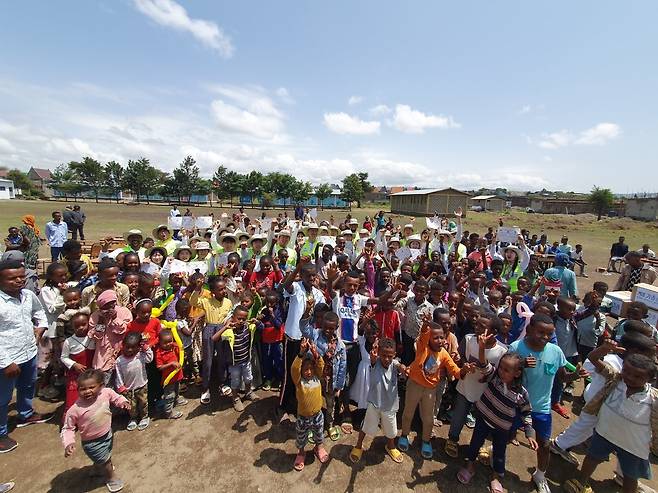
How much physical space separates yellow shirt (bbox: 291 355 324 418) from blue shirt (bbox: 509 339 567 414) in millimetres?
2148

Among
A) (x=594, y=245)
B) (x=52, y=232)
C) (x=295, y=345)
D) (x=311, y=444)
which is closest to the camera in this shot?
(x=311, y=444)

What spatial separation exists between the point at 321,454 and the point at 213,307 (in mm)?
2367

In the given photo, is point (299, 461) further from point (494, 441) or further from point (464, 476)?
point (494, 441)

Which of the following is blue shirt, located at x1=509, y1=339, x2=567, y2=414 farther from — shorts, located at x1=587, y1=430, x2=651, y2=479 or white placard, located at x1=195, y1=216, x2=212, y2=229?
white placard, located at x1=195, y1=216, x2=212, y2=229

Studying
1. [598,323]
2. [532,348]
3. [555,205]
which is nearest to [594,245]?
[598,323]

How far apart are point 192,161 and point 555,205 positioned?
232ft

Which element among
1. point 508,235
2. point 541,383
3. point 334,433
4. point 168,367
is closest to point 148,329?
point 168,367

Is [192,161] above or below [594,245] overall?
above

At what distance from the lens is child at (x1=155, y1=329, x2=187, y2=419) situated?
3.95m

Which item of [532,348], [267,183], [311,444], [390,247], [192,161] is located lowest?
[311,444]

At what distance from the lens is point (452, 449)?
12.1 ft

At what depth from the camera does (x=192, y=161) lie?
5788 centimetres

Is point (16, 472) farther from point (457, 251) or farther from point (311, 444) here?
point (457, 251)

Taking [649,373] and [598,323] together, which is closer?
[649,373]
